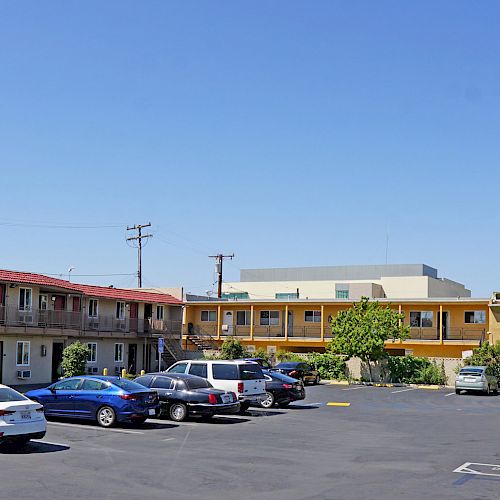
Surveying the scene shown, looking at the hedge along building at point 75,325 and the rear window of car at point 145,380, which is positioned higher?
the hedge along building at point 75,325

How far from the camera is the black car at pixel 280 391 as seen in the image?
1140 inches

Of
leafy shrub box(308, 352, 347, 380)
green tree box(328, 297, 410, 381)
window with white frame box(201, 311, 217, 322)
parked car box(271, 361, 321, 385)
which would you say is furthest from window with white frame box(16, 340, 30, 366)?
window with white frame box(201, 311, 217, 322)

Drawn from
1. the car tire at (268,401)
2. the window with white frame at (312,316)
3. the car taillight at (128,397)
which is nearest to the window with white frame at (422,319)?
the window with white frame at (312,316)

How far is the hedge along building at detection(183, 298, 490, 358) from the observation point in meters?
51.8

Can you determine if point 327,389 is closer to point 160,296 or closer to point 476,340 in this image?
point 476,340

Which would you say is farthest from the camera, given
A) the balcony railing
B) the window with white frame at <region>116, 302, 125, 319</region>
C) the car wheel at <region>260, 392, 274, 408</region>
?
the window with white frame at <region>116, 302, 125, 319</region>

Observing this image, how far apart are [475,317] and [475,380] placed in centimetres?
1349

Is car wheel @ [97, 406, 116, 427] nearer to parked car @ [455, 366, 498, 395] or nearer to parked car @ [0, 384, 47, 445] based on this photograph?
parked car @ [0, 384, 47, 445]

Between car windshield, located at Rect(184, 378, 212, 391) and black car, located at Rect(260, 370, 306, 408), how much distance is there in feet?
16.3

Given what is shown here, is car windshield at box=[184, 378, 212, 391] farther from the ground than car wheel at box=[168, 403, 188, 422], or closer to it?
farther from the ground

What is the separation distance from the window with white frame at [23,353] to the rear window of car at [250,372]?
685 inches

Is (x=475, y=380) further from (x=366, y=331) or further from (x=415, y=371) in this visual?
(x=366, y=331)

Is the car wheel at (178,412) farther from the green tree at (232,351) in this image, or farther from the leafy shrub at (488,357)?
the green tree at (232,351)

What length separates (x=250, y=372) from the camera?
26.4 meters
